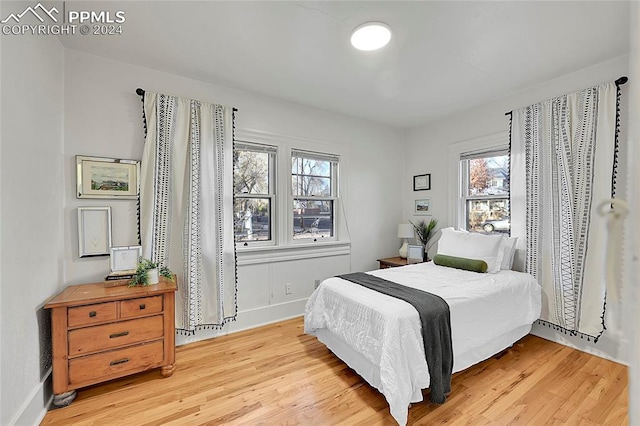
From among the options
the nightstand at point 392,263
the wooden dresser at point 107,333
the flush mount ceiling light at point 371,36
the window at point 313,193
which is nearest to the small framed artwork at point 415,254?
the nightstand at point 392,263

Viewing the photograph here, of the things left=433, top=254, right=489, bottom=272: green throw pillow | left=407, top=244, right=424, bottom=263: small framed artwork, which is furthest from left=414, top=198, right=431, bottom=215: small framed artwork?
left=433, top=254, right=489, bottom=272: green throw pillow

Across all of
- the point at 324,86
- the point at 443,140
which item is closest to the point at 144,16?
the point at 324,86

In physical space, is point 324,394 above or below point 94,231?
below

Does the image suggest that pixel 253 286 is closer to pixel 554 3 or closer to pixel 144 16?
pixel 144 16

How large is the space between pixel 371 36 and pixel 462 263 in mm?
2241

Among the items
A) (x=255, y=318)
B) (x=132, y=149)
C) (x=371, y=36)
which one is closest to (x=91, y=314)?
(x=132, y=149)

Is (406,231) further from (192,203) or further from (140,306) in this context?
(140,306)

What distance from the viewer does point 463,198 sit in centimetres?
355

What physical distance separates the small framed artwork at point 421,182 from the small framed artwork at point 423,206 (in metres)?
0.18

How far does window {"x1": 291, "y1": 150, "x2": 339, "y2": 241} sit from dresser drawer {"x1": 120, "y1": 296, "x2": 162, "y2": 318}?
1.65m

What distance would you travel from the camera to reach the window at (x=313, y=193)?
343cm

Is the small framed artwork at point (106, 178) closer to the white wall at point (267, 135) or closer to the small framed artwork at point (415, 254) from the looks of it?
the white wall at point (267, 135)

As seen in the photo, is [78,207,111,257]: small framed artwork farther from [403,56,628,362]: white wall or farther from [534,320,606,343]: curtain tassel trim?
[534,320,606,343]: curtain tassel trim

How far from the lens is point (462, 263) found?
2768 mm
